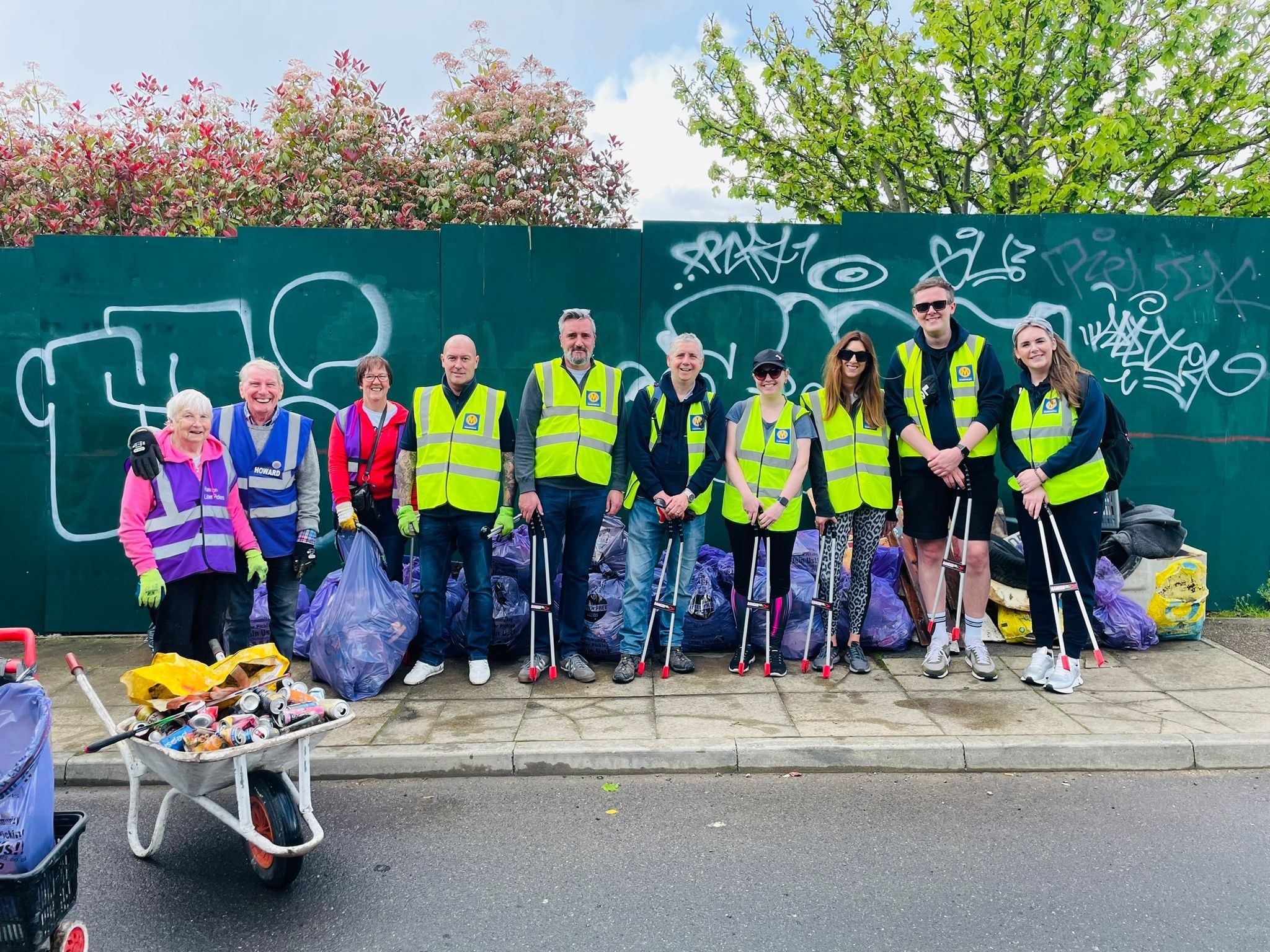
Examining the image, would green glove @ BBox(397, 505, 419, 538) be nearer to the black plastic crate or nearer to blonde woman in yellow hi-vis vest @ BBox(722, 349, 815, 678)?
A: blonde woman in yellow hi-vis vest @ BBox(722, 349, 815, 678)

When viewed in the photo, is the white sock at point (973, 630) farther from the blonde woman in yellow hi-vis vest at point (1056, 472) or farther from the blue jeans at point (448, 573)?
the blue jeans at point (448, 573)

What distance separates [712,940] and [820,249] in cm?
480

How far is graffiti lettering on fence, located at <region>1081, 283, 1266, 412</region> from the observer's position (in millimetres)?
6531

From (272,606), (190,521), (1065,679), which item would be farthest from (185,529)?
(1065,679)

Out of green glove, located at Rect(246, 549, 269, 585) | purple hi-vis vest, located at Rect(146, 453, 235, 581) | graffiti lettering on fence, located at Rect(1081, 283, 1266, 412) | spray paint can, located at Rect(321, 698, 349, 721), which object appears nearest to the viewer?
spray paint can, located at Rect(321, 698, 349, 721)

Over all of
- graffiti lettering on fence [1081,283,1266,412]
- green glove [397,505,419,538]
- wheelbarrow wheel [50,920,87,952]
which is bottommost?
wheelbarrow wheel [50,920,87,952]

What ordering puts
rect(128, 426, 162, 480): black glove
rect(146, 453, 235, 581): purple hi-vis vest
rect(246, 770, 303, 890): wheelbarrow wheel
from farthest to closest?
rect(146, 453, 235, 581): purple hi-vis vest, rect(128, 426, 162, 480): black glove, rect(246, 770, 303, 890): wheelbarrow wheel

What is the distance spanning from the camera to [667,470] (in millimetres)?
5246

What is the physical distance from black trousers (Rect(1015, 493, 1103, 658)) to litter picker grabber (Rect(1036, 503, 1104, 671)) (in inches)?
0.8

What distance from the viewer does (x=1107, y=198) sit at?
10445mm

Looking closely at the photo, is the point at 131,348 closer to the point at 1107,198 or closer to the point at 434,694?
the point at 434,694

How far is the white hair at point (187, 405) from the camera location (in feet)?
13.6

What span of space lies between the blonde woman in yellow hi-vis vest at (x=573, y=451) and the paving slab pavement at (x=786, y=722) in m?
0.54

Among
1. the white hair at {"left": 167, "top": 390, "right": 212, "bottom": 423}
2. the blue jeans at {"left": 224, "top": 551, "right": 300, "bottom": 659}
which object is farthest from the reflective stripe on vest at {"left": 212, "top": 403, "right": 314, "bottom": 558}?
the white hair at {"left": 167, "top": 390, "right": 212, "bottom": 423}
